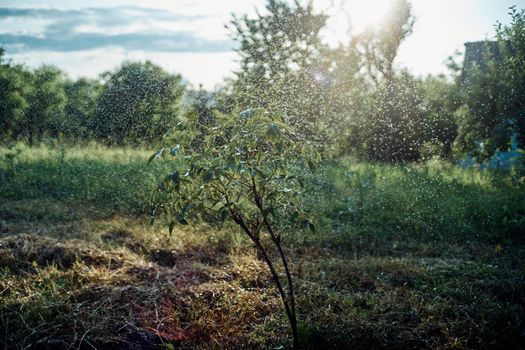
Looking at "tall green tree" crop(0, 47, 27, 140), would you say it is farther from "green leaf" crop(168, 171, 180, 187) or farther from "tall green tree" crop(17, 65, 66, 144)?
"green leaf" crop(168, 171, 180, 187)

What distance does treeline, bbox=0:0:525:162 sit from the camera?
30.7ft

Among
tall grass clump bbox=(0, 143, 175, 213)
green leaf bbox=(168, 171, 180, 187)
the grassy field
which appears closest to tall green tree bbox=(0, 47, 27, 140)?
tall grass clump bbox=(0, 143, 175, 213)

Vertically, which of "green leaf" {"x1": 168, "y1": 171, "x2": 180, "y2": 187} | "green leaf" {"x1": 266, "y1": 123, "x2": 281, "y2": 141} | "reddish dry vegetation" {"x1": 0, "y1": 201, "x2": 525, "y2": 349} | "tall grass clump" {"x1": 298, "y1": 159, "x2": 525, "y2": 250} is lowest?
"reddish dry vegetation" {"x1": 0, "y1": 201, "x2": 525, "y2": 349}

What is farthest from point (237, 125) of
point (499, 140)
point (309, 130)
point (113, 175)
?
point (309, 130)

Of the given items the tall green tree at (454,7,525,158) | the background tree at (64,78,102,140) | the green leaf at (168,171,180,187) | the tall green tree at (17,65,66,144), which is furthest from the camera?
the tall green tree at (17,65,66,144)

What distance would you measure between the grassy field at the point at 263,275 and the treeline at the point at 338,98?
3.03m

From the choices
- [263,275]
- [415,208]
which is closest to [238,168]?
[263,275]

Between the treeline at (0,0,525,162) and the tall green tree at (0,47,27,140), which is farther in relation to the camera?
the tall green tree at (0,47,27,140)

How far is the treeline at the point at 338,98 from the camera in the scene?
9344mm

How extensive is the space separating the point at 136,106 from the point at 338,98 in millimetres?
7998

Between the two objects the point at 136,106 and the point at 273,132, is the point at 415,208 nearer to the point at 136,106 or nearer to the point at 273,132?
the point at 273,132

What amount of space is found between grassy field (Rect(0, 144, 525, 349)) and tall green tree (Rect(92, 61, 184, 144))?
8.82 m

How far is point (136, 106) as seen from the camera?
16344 millimetres

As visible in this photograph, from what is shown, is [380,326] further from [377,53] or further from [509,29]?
[377,53]
